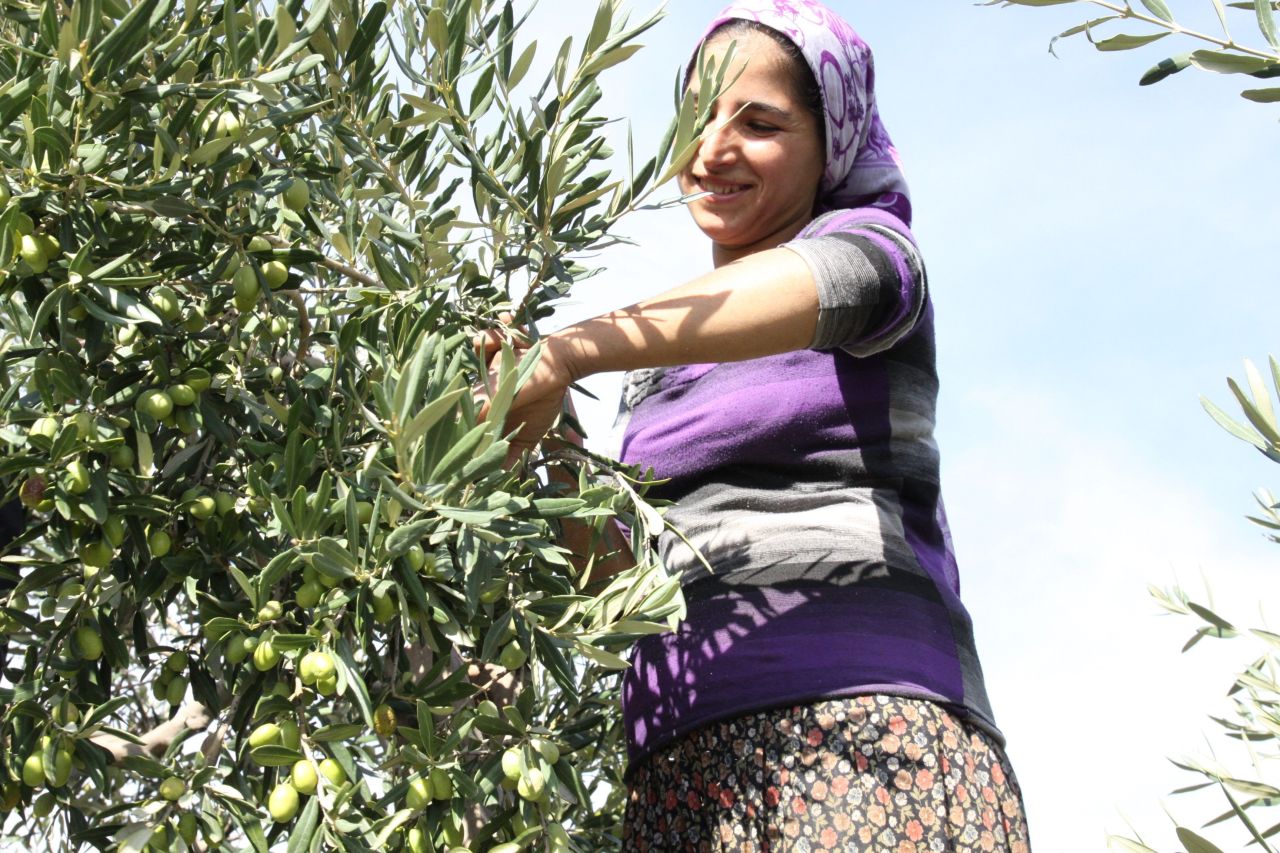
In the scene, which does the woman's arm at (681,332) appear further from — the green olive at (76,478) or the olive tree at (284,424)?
the green olive at (76,478)

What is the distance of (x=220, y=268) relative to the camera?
58.2 inches

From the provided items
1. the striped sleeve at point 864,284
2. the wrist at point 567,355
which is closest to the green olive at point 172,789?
the wrist at point 567,355

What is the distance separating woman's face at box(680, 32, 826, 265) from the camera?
6.81ft

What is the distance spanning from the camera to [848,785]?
1692 mm

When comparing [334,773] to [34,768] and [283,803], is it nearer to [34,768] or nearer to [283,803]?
[283,803]

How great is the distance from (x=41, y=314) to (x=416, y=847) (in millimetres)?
662

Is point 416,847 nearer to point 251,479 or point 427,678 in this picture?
point 427,678

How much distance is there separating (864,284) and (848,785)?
628mm

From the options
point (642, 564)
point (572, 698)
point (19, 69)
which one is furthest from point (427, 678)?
point (19, 69)

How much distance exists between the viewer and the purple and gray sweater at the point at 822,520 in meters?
1.77

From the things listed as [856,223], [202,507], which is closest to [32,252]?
[202,507]

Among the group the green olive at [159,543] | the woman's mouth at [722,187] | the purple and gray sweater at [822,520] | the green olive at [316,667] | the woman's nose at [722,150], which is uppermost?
the woman's nose at [722,150]

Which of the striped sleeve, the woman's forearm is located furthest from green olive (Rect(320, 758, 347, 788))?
the striped sleeve

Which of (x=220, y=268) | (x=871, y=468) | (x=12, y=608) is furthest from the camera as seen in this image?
(x=871, y=468)
